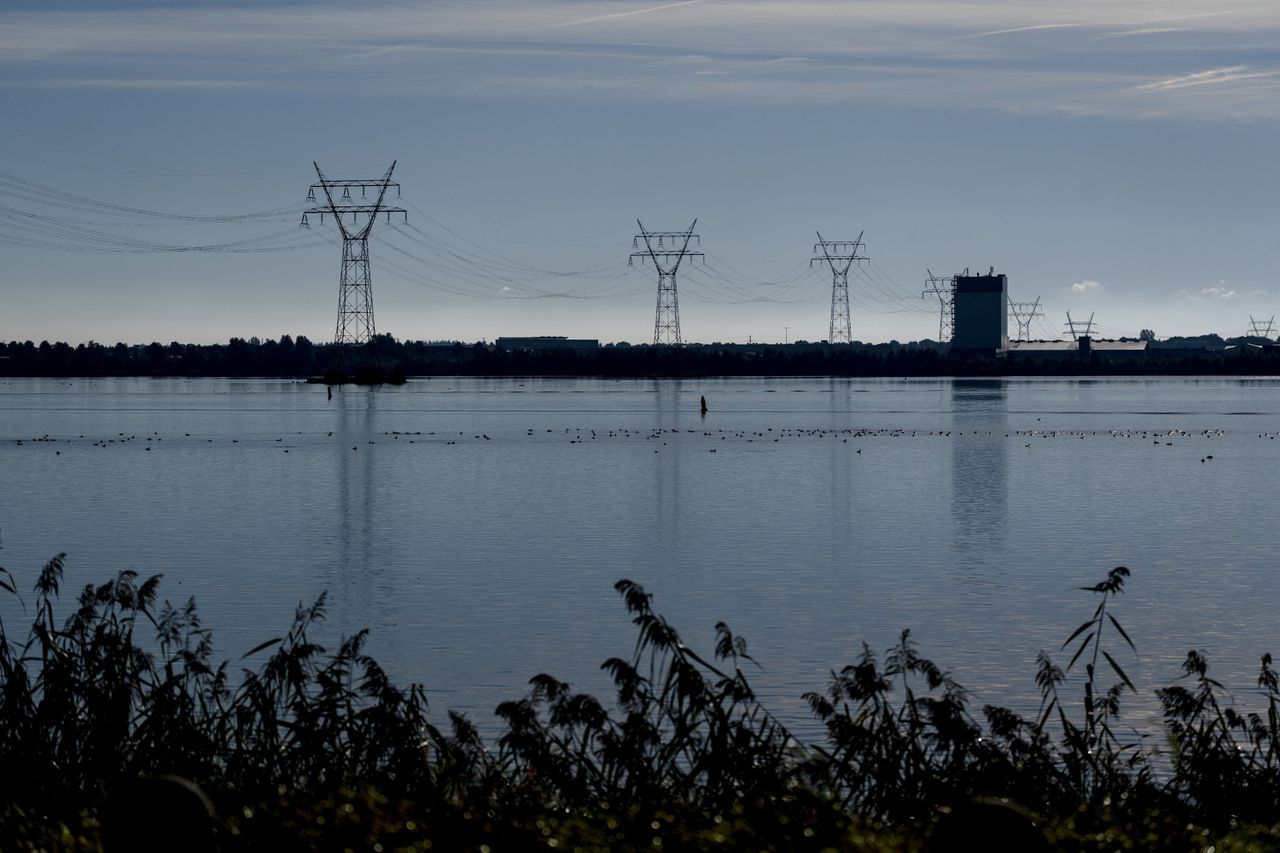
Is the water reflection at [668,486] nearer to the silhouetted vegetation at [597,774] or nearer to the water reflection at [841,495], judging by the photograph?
the water reflection at [841,495]

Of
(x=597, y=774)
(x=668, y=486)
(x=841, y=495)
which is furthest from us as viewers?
(x=668, y=486)

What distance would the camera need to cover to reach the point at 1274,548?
1286 inches

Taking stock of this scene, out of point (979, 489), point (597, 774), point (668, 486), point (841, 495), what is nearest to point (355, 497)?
point (668, 486)

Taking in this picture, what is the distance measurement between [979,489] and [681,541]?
680 inches

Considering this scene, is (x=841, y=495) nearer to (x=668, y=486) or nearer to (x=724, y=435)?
(x=668, y=486)

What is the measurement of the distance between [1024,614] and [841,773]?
41.3 feet

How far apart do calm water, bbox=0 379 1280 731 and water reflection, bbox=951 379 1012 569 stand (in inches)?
8.6

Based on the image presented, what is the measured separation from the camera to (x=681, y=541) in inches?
1364

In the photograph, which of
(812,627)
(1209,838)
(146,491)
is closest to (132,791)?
(1209,838)

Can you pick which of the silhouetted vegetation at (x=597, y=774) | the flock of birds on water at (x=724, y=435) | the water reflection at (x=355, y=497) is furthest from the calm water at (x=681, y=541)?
the silhouetted vegetation at (x=597, y=774)

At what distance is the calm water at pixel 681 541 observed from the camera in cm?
2138

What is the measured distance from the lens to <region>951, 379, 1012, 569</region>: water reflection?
33.2 m

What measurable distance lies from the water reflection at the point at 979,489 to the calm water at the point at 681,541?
219 millimetres

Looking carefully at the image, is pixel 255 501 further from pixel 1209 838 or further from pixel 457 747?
pixel 1209 838
